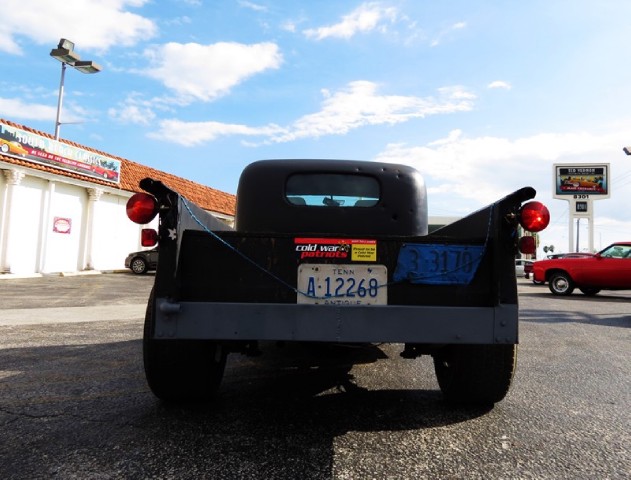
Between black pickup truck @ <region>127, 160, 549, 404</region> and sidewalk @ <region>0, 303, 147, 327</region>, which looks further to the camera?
sidewalk @ <region>0, 303, 147, 327</region>

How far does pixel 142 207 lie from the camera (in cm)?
258

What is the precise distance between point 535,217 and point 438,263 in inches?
23.0

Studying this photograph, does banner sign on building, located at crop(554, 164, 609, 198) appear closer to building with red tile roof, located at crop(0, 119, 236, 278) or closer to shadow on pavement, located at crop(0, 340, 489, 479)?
building with red tile roof, located at crop(0, 119, 236, 278)

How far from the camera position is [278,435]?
2.67 m

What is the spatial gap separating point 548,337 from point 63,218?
19.4 metres

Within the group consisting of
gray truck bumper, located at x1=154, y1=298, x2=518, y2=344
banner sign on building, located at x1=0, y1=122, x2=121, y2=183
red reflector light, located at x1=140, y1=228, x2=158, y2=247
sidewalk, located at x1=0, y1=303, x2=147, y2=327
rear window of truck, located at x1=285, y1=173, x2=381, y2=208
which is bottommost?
sidewalk, located at x1=0, y1=303, x2=147, y2=327

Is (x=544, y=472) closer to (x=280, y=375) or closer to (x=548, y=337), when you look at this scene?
(x=280, y=375)

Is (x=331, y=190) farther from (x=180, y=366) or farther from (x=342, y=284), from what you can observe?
(x=180, y=366)

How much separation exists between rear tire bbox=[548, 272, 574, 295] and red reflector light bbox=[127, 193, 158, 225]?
1566cm

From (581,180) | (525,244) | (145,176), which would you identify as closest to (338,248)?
(525,244)

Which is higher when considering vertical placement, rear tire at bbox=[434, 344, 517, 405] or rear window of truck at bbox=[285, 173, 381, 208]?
rear window of truck at bbox=[285, 173, 381, 208]

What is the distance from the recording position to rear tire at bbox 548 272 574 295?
15.1m

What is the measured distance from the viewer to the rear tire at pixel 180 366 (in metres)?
2.91

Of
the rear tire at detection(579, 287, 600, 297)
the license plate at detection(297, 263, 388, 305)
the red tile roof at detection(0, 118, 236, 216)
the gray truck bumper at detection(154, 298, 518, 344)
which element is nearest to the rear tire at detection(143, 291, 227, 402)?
the gray truck bumper at detection(154, 298, 518, 344)
